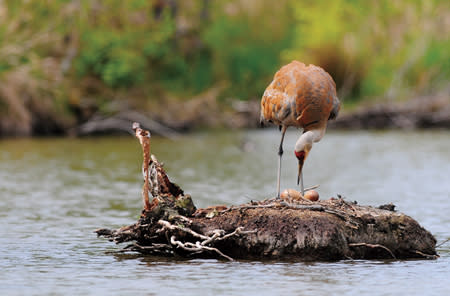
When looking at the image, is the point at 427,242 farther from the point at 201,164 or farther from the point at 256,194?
the point at 201,164

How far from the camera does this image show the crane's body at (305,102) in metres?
13.1

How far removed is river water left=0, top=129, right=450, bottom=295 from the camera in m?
10.5

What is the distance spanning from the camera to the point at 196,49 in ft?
182

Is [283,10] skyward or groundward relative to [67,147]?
skyward

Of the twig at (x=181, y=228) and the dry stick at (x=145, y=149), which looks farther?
the dry stick at (x=145, y=149)

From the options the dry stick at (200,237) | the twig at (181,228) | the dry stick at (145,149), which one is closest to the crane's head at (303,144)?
the dry stick at (200,237)

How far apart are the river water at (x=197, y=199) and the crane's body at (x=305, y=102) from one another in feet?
7.25

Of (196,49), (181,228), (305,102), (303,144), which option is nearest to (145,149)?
(181,228)

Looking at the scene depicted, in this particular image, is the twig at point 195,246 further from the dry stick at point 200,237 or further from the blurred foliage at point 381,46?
the blurred foliage at point 381,46

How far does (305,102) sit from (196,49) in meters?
42.8

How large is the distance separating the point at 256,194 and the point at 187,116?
2346 cm

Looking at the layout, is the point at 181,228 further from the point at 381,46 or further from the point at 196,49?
the point at 381,46

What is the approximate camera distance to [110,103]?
137 feet

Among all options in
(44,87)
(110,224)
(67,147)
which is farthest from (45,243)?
(44,87)
